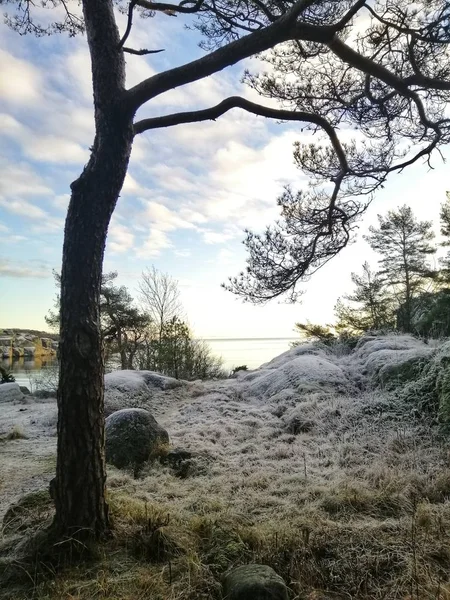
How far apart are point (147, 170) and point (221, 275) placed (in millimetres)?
3297

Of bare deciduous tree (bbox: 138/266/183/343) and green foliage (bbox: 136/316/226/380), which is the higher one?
bare deciduous tree (bbox: 138/266/183/343)

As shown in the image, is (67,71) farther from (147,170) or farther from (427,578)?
(427,578)

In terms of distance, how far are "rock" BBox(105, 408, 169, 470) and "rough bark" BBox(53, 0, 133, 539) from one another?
2.37 meters

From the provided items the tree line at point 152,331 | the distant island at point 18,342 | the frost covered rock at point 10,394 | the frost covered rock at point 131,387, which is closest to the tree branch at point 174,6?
the frost covered rock at point 131,387

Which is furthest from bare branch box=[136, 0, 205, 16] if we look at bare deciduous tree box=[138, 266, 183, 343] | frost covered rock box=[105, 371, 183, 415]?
bare deciduous tree box=[138, 266, 183, 343]

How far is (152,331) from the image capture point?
2025cm

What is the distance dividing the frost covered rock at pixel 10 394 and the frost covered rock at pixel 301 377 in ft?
22.4

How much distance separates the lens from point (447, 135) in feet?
17.7

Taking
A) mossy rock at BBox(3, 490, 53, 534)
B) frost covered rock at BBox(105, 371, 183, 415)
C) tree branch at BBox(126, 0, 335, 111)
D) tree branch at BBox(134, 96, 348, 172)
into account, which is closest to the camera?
tree branch at BBox(126, 0, 335, 111)

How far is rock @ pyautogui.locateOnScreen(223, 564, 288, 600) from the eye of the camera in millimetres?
2104

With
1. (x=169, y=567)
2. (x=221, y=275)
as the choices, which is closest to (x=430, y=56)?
(x=221, y=275)

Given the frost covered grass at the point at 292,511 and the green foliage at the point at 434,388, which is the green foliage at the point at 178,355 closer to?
the frost covered grass at the point at 292,511

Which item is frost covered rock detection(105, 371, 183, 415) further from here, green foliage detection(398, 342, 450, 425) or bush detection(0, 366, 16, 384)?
bush detection(0, 366, 16, 384)

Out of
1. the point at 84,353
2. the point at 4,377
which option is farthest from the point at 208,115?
the point at 4,377
